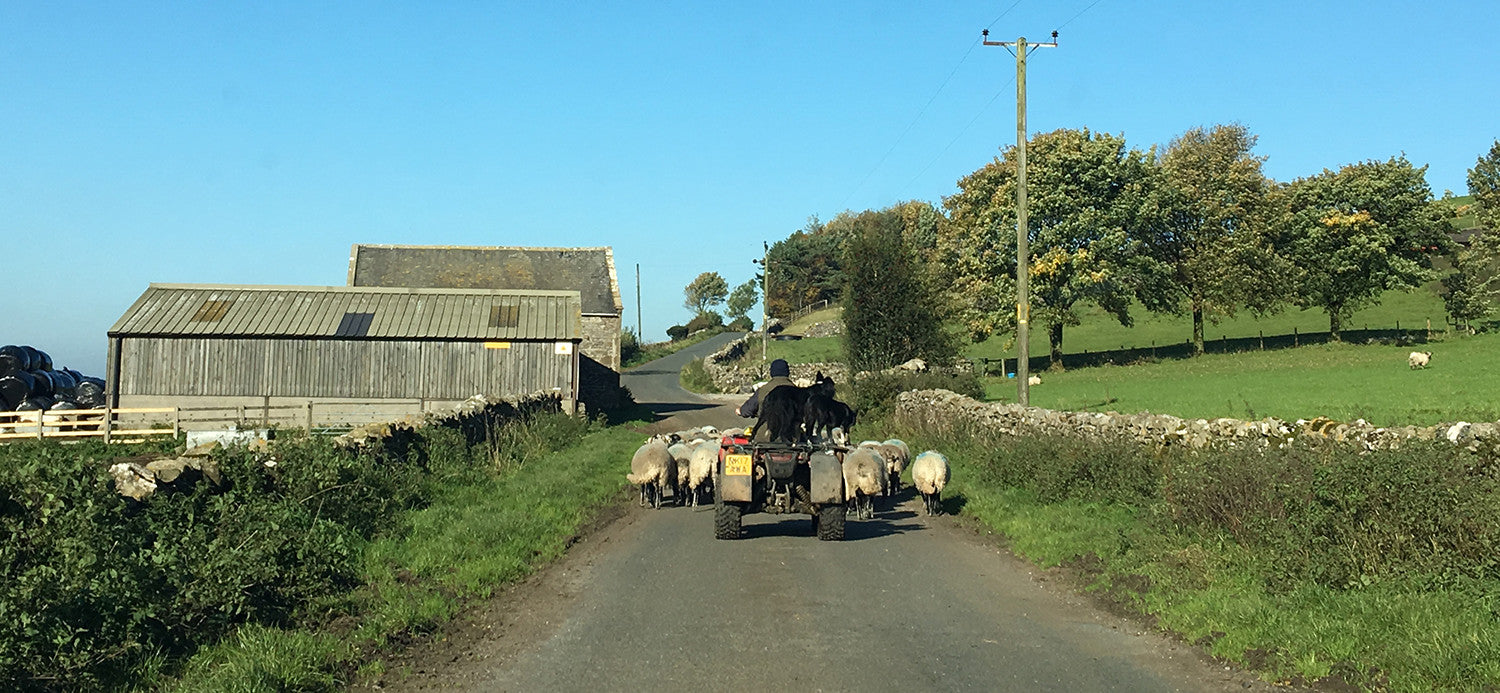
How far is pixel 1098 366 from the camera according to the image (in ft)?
188

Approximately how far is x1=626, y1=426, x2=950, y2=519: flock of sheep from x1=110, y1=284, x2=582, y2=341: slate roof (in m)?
19.6

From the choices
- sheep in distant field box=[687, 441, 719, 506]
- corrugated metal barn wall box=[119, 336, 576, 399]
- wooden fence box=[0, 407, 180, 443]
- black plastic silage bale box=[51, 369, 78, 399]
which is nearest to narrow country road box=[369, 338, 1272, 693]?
A: sheep in distant field box=[687, 441, 719, 506]

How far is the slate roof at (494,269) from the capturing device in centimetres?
5044

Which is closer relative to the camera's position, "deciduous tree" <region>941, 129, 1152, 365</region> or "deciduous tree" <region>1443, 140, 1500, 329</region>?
"deciduous tree" <region>941, 129, 1152, 365</region>

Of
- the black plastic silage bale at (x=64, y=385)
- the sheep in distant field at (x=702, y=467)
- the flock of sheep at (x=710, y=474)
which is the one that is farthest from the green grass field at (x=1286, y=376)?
the black plastic silage bale at (x=64, y=385)

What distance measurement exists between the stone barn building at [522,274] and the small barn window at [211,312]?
13203 mm

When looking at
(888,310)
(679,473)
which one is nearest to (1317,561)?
(679,473)

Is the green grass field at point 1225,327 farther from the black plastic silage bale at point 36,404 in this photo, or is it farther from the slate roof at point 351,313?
the black plastic silage bale at point 36,404

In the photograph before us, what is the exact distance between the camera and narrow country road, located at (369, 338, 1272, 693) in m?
7.12

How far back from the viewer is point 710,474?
15.6 metres

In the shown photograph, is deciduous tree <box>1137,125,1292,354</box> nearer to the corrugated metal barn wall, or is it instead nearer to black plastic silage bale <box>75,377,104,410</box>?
the corrugated metal barn wall

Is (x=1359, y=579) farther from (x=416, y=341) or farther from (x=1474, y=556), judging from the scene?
(x=416, y=341)

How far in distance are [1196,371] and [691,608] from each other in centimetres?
4609

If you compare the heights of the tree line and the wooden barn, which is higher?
the tree line
